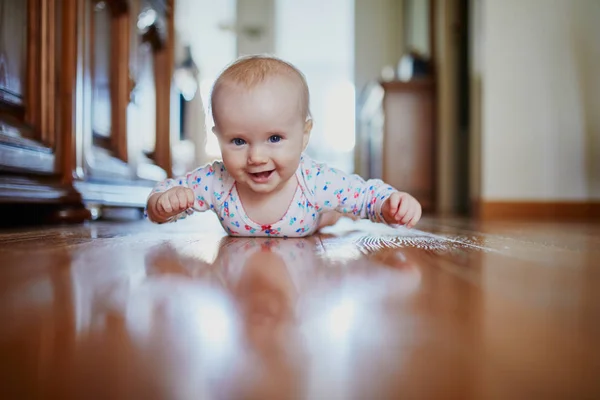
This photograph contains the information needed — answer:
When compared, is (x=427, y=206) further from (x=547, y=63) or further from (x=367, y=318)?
(x=367, y=318)

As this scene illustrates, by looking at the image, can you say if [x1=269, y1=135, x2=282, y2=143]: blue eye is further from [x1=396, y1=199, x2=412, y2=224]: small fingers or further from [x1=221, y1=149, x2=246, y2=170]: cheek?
[x1=396, y1=199, x2=412, y2=224]: small fingers

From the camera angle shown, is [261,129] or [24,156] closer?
[261,129]

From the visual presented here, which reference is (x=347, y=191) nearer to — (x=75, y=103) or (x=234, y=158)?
(x=234, y=158)

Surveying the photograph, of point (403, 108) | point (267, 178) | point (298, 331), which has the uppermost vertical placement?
point (403, 108)

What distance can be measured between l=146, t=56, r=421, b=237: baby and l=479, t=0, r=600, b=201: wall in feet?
4.74

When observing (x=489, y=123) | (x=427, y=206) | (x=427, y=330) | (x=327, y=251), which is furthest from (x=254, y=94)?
(x=427, y=206)

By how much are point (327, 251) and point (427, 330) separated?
41cm

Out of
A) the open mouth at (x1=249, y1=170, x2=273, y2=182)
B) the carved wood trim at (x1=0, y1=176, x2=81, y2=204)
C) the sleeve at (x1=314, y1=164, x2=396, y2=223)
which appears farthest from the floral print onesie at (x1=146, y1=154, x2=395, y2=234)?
the carved wood trim at (x1=0, y1=176, x2=81, y2=204)

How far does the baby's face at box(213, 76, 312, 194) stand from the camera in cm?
81

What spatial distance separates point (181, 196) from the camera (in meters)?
0.89

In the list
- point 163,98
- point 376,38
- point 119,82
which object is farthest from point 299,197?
point 376,38

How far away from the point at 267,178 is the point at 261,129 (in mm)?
88

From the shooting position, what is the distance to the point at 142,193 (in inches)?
69.8

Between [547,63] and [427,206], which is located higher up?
[547,63]
